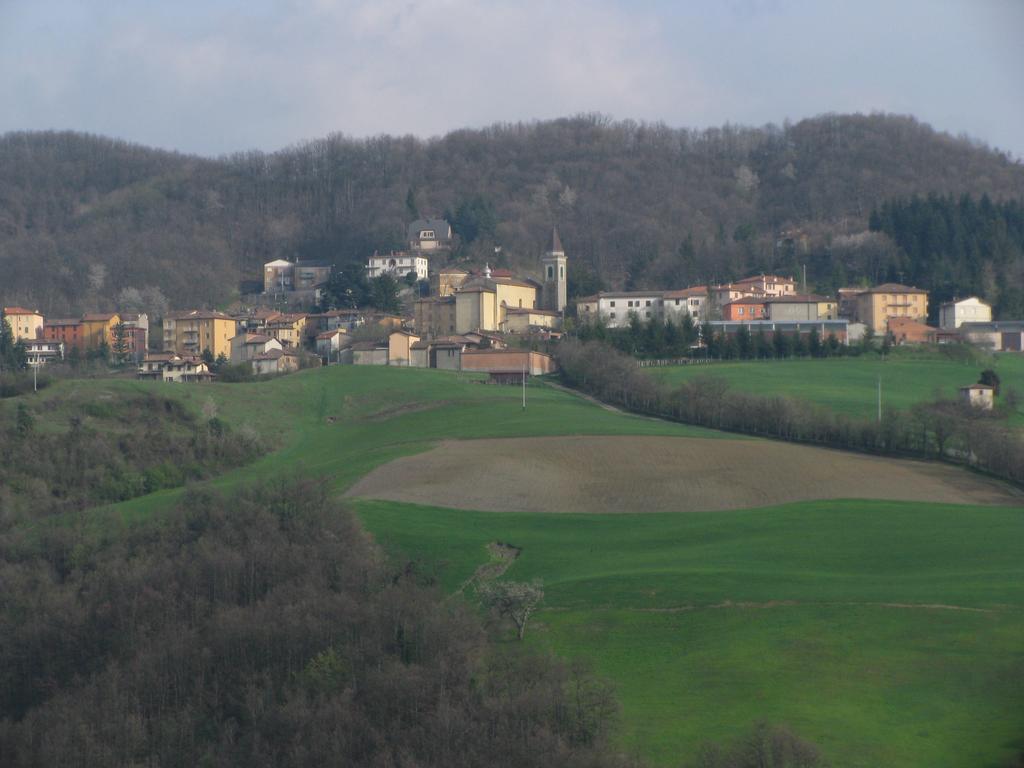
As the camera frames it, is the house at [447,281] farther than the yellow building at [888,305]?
Yes

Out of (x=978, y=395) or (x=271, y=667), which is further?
(x=978, y=395)

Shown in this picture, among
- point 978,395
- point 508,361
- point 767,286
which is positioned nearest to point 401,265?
point 767,286

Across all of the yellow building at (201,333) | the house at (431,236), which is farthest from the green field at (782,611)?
the house at (431,236)

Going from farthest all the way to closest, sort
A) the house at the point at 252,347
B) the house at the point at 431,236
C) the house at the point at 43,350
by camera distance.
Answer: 1. the house at the point at 431,236
2. the house at the point at 43,350
3. the house at the point at 252,347

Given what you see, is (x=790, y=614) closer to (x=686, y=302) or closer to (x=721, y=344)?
(x=721, y=344)

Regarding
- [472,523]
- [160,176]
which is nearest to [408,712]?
[472,523]

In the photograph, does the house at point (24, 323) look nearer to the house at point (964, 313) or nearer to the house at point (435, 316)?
the house at point (435, 316)

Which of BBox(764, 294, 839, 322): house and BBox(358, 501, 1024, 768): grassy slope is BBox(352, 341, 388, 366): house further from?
BBox(358, 501, 1024, 768): grassy slope
